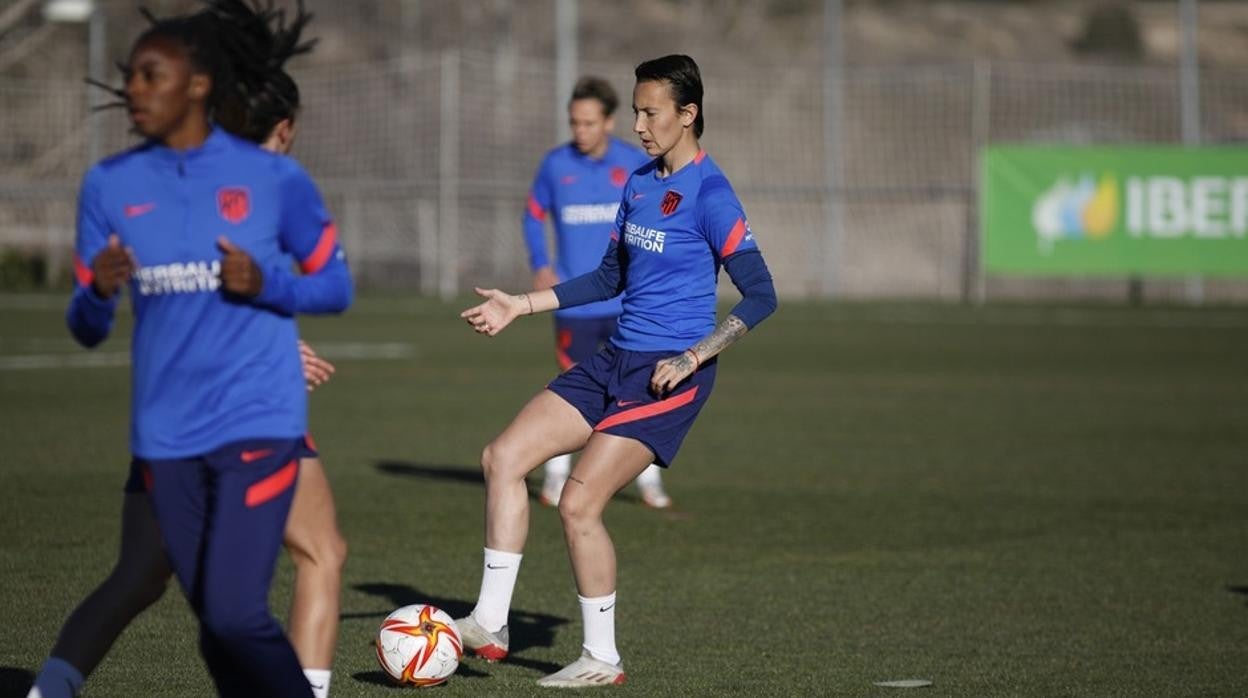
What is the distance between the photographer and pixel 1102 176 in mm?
32469

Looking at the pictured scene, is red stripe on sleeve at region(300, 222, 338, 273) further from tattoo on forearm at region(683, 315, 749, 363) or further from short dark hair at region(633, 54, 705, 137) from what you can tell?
short dark hair at region(633, 54, 705, 137)

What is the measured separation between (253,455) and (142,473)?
14.7 inches

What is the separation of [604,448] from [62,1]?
33788 mm

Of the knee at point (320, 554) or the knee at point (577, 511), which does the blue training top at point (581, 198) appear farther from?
the knee at point (320, 554)

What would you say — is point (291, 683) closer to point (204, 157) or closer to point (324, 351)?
point (204, 157)

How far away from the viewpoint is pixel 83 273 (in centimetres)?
466

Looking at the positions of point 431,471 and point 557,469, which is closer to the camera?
point 557,469

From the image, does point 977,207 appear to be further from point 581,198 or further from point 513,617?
point 513,617

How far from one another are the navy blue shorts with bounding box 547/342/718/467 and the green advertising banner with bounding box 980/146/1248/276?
26.4 metres

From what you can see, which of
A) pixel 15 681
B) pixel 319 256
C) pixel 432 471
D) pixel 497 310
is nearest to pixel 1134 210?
pixel 432 471

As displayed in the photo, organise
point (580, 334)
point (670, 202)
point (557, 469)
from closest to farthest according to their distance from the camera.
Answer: point (670, 202) < point (580, 334) < point (557, 469)

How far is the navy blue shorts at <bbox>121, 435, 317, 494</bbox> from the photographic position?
4.70m

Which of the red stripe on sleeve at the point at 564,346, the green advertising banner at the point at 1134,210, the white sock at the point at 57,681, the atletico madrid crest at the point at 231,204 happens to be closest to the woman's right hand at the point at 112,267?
the atletico madrid crest at the point at 231,204

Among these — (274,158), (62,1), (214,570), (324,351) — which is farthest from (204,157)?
(62,1)
